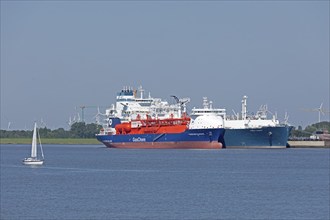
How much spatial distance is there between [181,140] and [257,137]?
384 inches

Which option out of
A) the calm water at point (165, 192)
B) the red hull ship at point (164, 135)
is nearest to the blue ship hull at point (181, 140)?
the red hull ship at point (164, 135)

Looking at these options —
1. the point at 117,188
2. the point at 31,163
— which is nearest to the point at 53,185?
the point at 117,188

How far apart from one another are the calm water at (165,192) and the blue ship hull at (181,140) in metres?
38.7

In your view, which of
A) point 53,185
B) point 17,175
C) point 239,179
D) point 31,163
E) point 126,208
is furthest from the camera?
point 31,163

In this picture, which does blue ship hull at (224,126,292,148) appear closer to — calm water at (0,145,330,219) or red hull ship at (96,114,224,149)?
red hull ship at (96,114,224,149)

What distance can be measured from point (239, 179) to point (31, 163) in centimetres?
2645

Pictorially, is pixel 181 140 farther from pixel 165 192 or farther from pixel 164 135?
pixel 165 192

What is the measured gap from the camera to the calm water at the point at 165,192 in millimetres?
45062

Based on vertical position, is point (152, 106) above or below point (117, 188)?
above

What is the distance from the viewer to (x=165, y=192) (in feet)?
181

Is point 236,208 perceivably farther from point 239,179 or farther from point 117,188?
point 239,179

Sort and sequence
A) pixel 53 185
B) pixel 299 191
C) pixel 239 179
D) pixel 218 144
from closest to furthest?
pixel 299 191
pixel 53 185
pixel 239 179
pixel 218 144

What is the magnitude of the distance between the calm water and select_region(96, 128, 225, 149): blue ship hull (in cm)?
3872

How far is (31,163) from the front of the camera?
283 ft
